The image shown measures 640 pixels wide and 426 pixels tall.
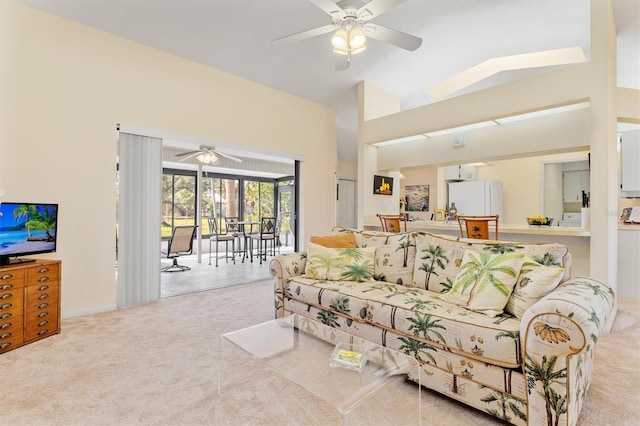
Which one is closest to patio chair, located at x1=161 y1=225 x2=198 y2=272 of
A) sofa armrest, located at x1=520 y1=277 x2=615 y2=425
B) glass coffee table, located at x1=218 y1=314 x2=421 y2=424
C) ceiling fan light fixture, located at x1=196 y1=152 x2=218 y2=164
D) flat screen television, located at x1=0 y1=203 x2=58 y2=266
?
ceiling fan light fixture, located at x1=196 y1=152 x2=218 y2=164

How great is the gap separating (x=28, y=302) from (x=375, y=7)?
3643mm

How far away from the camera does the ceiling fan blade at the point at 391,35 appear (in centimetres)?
278

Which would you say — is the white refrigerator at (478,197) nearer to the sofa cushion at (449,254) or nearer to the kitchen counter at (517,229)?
the kitchen counter at (517,229)

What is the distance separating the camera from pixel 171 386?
1.97 meters

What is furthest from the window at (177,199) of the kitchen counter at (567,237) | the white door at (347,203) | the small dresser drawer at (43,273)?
the kitchen counter at (567,237)

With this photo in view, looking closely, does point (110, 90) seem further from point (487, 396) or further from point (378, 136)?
point (487, 396)

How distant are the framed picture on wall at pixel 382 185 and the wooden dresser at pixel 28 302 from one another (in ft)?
14.1

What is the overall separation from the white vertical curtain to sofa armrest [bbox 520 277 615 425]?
151 inches

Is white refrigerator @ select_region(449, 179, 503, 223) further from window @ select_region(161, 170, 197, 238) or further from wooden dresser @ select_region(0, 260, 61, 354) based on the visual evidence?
wooden dresser @ select_region(0, 260, 61, 354)

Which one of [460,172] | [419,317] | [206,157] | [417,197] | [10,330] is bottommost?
[10,330]

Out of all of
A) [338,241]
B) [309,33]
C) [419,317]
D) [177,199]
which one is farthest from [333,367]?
[177,199]

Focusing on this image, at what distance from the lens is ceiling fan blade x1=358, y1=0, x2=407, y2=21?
242 cm

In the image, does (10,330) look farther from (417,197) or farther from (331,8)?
(417,197)

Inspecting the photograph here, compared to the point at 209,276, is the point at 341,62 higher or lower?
higher
